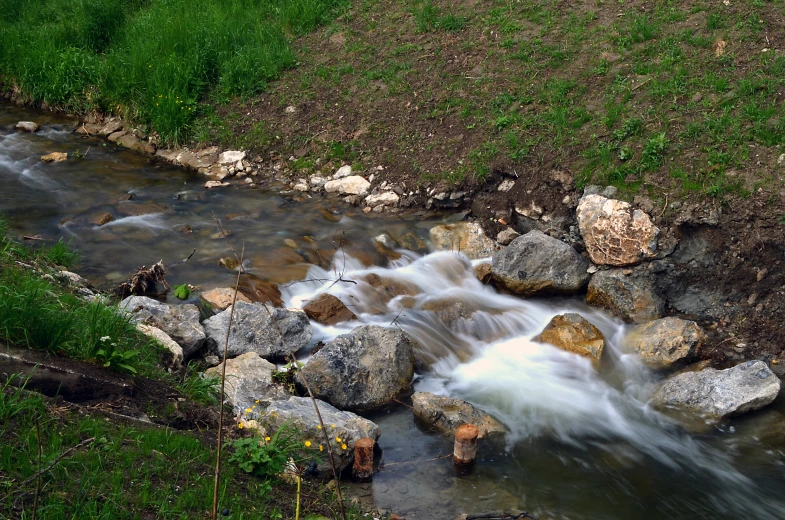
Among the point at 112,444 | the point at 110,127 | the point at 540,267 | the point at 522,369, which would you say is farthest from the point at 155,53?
the point at 112,444

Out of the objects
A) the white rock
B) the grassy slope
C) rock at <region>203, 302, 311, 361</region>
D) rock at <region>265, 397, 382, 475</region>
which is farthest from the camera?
the white rock

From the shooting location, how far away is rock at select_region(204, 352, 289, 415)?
5551 millimetres

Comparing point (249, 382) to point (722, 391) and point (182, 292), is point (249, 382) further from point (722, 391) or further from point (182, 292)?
point (722, 391)

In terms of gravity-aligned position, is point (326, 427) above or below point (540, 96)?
below

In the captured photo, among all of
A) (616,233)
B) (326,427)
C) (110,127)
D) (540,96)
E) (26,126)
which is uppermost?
(540,96)

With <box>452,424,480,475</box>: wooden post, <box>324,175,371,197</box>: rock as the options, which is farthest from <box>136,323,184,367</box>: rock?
<box>324,175,371,197</box>: rock

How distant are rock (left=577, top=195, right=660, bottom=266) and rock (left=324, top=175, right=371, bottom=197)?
9.63ft

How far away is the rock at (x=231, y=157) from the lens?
10.9m

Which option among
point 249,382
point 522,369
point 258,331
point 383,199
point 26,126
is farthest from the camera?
point 26,126

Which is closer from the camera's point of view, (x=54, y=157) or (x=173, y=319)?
(x=173, y=319)

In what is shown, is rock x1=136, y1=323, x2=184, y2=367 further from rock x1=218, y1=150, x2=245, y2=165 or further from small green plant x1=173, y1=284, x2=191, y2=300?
rock x1=218, y1=150, x2=245, y2=165

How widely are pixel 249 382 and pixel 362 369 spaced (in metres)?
0.96

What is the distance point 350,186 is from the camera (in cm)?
992

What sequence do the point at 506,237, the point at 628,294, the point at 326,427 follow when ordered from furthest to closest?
the point at 506,237 < the point at 628,294 < the point at 326,427
